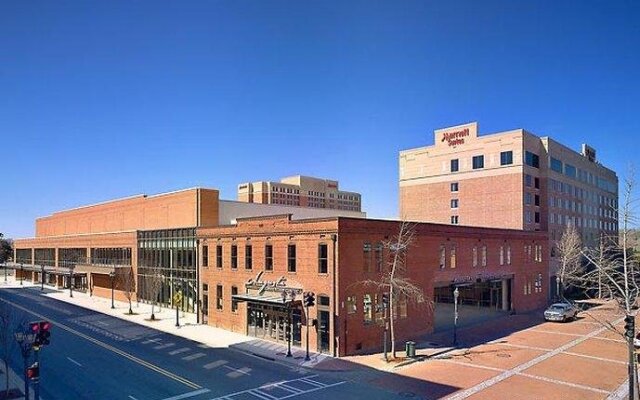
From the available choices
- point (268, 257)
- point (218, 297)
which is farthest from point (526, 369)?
point (218, 297)

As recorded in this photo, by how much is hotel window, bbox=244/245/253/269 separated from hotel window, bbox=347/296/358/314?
9.88 meters

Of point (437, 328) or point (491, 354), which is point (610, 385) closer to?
point (491, 354)

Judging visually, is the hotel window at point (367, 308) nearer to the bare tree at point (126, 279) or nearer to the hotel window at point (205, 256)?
the hotel window at point (205, 256)

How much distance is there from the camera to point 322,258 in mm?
30250

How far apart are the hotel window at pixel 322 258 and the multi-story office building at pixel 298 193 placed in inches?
5021

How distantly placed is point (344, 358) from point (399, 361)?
10.8 feet

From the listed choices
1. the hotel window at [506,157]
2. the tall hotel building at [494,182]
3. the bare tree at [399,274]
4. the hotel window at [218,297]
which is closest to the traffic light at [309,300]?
the bare tree at [399,274]

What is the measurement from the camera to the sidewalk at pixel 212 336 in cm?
2757

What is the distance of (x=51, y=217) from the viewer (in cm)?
9512

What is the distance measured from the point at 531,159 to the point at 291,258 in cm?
4324

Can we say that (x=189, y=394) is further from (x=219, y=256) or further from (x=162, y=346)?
(x=219, y=256)

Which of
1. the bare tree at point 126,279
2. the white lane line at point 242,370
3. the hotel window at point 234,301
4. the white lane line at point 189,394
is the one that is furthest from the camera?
the bare tree at point 126,279

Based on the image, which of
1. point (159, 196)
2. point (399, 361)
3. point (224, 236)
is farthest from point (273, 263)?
point (159, 196)

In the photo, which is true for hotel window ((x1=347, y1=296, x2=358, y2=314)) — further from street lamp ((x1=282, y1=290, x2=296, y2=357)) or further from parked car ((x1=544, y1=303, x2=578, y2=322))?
parked car ((x1=544, y1=303, x2=578, y2=322))
